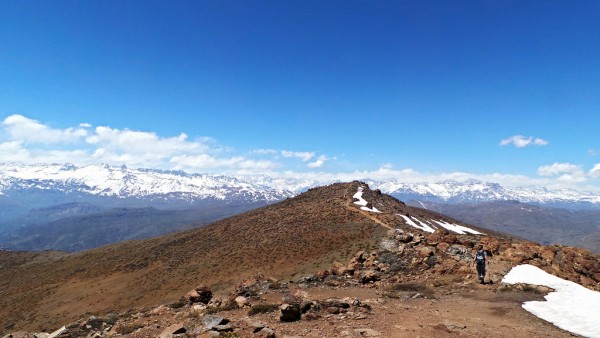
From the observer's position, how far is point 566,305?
20188 millimetres

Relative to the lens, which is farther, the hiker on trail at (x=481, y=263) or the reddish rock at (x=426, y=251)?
the reddish rock at (x=426, y=251)

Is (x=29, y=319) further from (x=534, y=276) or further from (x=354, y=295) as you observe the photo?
(x=534, y=276)

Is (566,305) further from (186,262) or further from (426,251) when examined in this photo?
(186,262)

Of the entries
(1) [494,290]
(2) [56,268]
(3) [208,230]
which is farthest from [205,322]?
(2) [56,268]

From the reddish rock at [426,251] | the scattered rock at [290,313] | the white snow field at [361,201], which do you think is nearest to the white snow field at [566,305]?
the reddish rock at [426,251]

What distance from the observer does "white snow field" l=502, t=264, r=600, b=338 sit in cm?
1678

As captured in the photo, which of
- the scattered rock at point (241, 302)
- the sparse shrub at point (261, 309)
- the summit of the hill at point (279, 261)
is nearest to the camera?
the sparse shrub at point (261, 309)

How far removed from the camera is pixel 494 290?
82.7 ft

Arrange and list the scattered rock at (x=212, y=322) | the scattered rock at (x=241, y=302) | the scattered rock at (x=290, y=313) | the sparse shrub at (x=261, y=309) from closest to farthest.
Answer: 1. the scattered rock at (x=212, y=322)
2. the scattered rock at (x=290, y=313)
3. the sparse shrub at (x=261, y=309)
4. the scattered rock at (x=241, y=302)

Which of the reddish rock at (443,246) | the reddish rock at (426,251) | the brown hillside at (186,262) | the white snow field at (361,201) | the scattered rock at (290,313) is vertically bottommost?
the brown hillside at (186,262)

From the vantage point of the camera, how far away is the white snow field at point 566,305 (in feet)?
55.1

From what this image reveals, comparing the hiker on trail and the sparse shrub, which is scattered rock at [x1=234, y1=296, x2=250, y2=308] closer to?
the sparse shrub

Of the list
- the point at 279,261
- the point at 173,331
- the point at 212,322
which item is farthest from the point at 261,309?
the point at 279,261

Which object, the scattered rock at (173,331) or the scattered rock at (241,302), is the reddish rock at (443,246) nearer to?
the scattered rock at (241,302)
